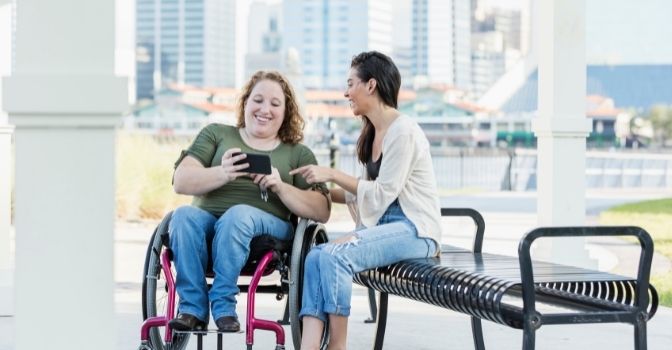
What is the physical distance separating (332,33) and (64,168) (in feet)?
368

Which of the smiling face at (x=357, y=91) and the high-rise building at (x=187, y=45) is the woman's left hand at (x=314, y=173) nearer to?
the smiling face at (x=357, y=91)

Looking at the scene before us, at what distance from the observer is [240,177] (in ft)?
13.6

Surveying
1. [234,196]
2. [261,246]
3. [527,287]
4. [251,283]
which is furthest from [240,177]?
[527,287]

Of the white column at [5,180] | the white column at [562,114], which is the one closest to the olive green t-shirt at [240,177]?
the white column at [5,180]

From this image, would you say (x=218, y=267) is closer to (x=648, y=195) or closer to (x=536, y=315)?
(x=536, y=315)

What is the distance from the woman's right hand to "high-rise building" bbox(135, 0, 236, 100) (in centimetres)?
11961

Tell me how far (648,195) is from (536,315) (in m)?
14.5

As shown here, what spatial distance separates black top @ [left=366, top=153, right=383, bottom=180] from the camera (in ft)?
13.8

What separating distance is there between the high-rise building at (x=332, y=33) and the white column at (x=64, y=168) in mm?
99000

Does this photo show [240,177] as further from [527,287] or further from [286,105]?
[527,287]

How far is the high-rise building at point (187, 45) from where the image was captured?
12762 centimetres

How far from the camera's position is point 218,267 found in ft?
12.7

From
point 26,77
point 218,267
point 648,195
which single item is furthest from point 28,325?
point 648,195

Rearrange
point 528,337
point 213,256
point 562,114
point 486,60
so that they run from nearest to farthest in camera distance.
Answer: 1. point 528,337
2. point 213,256
3. point 562,114
4. point 486,60
